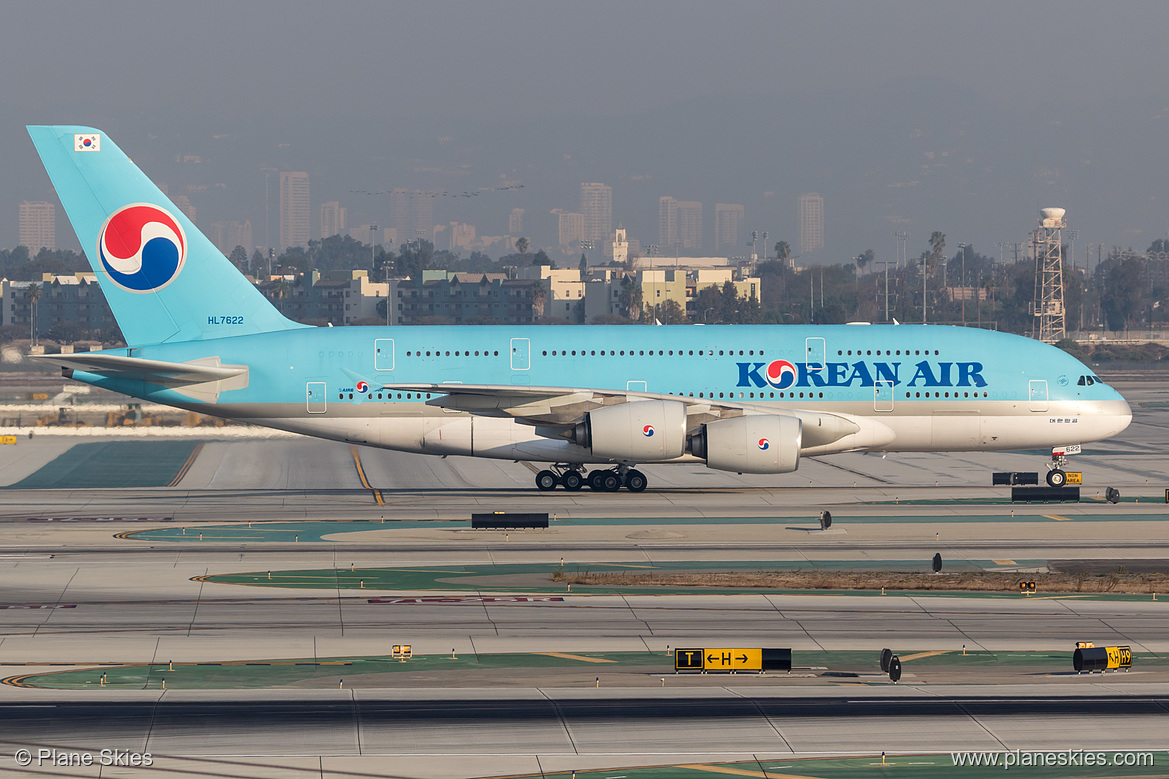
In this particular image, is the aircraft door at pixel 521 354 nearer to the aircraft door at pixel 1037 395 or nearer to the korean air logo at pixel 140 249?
the korean air logo at pixel 140 249

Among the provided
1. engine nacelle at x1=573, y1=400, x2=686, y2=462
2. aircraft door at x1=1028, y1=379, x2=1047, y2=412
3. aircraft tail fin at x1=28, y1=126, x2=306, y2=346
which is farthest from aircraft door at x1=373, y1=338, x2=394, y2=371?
aircraft door at x1=1028, y1=379, x2=1047, y2=412

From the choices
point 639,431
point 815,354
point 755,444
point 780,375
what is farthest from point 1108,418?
point 639,431

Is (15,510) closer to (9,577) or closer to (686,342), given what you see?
(9,577)

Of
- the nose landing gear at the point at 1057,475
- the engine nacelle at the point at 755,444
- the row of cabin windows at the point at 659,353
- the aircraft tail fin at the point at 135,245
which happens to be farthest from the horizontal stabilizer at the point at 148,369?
the nose landing gear at the point at 1057,475

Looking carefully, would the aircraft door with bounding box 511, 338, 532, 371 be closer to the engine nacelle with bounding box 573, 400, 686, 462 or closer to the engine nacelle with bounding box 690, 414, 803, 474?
the engine nacelle with bounding box 573, 400, 686, 462

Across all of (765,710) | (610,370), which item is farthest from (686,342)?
(765,710)

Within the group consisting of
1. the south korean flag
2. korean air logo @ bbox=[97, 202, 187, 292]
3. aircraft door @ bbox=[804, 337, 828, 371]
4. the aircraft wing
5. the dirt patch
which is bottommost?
the dirt patch
